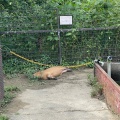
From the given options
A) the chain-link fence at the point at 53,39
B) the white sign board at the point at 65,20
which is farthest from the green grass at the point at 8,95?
the white sign board at the point at 65,20

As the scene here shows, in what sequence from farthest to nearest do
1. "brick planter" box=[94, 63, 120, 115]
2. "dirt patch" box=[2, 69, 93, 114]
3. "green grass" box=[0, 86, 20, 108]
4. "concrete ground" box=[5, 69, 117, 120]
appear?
"dirt patch" box=[2, 69, 93, 114], "green grass" box=[0, 86, 20, 108], "concrete ground" box=[5, 69, 117, 120], "brick planter" box=[94, 63, 120, 115]

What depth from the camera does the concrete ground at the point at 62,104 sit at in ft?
15.7

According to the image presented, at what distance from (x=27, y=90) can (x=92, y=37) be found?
3.27 meters

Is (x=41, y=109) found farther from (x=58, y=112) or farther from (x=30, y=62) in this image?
(x=30, y=62)

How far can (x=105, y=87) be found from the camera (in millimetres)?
5582

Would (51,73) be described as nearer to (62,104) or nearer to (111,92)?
(62,104)

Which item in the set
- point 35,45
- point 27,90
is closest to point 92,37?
point 35,45

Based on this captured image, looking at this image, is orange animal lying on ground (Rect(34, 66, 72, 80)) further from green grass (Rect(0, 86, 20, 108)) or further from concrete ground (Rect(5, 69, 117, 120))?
green grass (Rect(0, 86, 20, 108))

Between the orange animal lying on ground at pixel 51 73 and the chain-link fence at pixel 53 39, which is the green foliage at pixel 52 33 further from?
the orange animal lying on ground at pixel 51 73

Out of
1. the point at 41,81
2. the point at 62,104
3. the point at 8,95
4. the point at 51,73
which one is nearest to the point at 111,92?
the point at 62,104

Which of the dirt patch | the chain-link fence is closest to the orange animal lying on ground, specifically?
the dirt patch

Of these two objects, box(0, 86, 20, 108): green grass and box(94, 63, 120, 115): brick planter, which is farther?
box(0, 86, 20, 108): green grass

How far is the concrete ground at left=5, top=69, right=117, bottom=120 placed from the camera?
477 cm

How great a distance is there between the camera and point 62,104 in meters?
5.42
